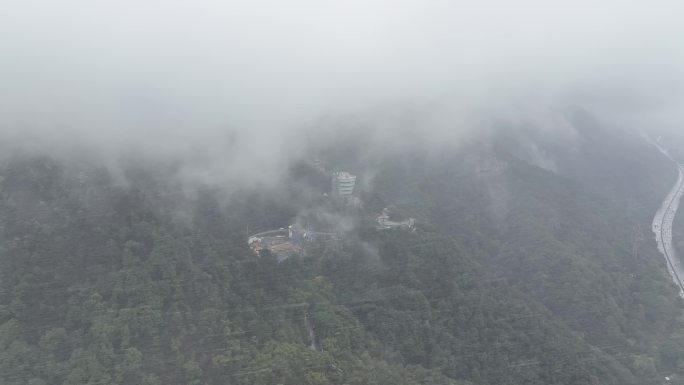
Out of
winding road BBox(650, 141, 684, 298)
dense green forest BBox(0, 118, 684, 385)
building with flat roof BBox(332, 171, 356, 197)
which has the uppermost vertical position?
building with flat roof BBox(332, 171, 356, 197)

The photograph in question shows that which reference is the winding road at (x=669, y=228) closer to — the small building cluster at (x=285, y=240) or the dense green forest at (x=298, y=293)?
the dense green forest at (x=298, y=293)

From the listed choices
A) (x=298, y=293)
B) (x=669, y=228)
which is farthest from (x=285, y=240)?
(x=669, y=228)

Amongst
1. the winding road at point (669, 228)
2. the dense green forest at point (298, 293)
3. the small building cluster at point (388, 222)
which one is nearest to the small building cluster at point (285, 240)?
the dense green forest at point (298, 293)

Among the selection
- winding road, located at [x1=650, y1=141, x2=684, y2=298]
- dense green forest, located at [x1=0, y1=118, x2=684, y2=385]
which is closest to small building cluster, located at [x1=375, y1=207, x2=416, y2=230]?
dense green forest, located at [x1=0, y1=118, x2=684, y2=385]

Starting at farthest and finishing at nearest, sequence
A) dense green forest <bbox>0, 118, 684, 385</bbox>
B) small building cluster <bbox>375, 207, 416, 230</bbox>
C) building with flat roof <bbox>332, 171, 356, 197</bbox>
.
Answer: building with flat roof <bbox>332, 171, 356, 197</bbox>, small building cluster <bbox>375, 207, 416, 230</bbox>, dense green forest <bbox>0, 118, 684, 385</bbox>

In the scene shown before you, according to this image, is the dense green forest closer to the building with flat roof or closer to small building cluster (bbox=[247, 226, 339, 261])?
small building cluster (bbox=[247, 226, 339, 261])

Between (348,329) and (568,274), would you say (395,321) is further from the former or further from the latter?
(568,274)

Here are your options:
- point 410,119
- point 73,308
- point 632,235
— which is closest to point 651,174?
point 632,235

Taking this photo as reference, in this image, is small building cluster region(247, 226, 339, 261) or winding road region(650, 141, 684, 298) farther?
winding road region(650, 141, 684, 298)
